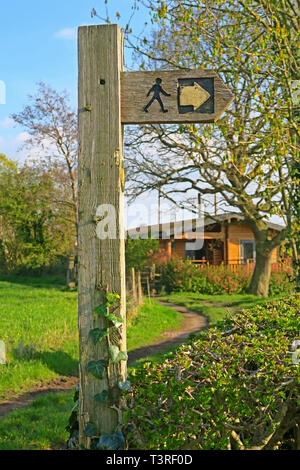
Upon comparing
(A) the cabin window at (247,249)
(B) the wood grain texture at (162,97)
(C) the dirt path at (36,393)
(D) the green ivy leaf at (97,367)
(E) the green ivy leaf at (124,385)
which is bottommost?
(C) the dirt path at (36,393)

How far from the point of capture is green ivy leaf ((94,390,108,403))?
320 cm

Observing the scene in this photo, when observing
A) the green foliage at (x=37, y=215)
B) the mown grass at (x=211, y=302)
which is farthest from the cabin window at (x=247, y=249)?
the green foliage at (x=37, y=215)

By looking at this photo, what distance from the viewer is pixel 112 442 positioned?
3.06 m

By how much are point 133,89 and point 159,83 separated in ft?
0.65

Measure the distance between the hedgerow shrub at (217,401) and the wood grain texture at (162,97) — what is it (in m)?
1.72

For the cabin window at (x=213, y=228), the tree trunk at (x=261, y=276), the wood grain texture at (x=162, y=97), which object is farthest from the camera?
the cabin window at (x=213, y=228)

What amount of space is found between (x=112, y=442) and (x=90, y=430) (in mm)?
217

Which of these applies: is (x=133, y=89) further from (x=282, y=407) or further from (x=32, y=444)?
(x=32, y=444)

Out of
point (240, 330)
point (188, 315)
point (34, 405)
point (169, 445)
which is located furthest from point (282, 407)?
point (188, 315)

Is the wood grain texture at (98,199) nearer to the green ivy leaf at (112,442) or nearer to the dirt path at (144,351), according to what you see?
the green ivy leaf at (112,442)

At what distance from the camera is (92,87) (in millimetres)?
3389

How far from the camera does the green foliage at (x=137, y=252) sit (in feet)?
81.1

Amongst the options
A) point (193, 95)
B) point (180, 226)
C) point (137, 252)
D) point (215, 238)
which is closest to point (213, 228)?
point (215, 238)

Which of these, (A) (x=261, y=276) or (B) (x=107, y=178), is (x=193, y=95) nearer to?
(B) (x=107, y=178)
